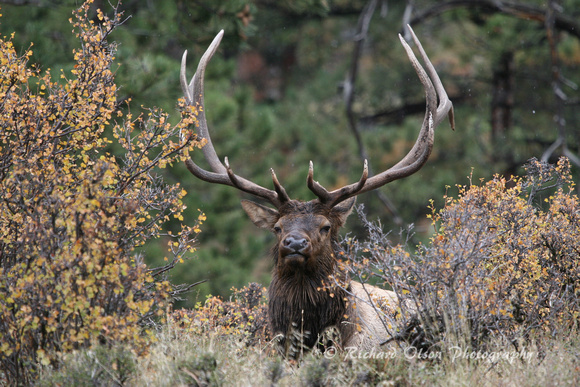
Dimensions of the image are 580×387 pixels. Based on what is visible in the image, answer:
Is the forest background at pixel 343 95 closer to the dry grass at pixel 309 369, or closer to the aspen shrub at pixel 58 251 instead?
the aspen shrub at pixel 58 251

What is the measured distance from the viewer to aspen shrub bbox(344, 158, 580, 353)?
5.11 meters

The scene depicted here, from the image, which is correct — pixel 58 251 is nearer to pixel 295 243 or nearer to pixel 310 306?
pixel 295 243

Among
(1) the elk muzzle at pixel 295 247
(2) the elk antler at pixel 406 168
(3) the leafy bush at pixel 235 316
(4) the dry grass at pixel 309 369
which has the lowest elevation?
(3) the leafy bush at pixel 235 316

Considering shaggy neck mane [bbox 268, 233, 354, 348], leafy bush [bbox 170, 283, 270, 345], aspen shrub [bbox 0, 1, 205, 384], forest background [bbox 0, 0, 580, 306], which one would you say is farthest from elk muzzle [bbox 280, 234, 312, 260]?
forest background [bbox 0, 0, 580, 306]

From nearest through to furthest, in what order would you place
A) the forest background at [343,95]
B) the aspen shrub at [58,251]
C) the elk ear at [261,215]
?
1. the aspen shrub at [58,251]
2. the elk ear at [261,215]
3. the forest background at [343,95]

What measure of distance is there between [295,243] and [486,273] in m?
1.52

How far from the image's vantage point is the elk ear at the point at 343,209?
682cm

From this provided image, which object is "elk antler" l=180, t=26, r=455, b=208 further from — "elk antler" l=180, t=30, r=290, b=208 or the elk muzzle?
the elk muzzle

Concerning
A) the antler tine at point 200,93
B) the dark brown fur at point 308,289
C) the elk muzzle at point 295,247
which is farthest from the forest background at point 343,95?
the elk muzzle at point 295,247

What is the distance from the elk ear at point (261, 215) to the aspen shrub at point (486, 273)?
1.33 m

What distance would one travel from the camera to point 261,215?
7.01 meters

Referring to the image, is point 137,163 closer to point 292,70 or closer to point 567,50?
point 567,50

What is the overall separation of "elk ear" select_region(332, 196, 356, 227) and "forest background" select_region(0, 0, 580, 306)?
165 inches

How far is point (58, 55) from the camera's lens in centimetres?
1152
